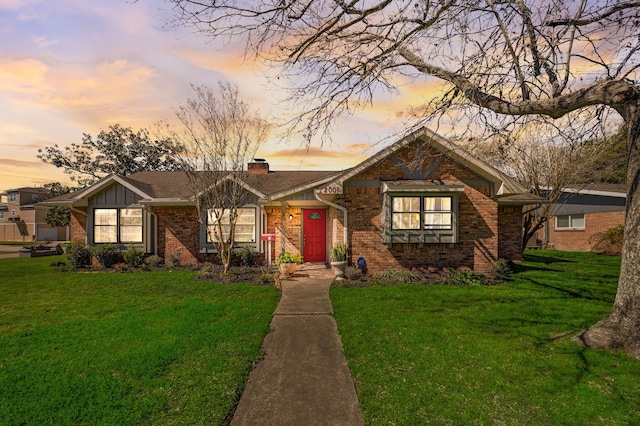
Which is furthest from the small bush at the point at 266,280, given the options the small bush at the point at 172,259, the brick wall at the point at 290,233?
the small bush at the point at 172,259

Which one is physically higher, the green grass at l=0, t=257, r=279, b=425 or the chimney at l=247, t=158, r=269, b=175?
the chimney at l=247, t=158, r=269, b=175

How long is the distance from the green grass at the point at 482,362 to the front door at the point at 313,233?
221 inches

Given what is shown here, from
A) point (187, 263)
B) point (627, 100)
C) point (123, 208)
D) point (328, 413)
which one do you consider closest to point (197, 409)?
point (328, 413)

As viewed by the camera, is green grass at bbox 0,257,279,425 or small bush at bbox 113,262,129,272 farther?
small bush at bbox 113,262,129,272

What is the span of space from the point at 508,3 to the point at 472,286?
8018 millimetres

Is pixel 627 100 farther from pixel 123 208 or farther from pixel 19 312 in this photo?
pixel 123 208

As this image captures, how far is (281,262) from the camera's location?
12125mm

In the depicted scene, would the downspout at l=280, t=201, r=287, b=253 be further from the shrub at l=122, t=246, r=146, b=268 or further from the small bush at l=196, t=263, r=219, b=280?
the shrub at l=122, t=246, r=146, b=268

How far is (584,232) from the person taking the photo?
2220 centimetres

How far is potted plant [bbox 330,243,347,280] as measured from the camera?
10930mm

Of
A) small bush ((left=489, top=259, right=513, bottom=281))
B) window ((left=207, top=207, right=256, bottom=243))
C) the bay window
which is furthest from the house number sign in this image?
small bush ((left=489, top=259, right=513, bottom=281))

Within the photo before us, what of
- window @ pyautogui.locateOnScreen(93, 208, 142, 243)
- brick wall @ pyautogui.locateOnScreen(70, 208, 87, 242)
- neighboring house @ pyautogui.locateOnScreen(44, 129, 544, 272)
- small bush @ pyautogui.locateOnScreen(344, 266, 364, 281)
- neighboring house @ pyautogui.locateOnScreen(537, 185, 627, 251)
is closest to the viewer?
small bush @ pyautogui.locateOnScreen(344, 266, 364, 281)

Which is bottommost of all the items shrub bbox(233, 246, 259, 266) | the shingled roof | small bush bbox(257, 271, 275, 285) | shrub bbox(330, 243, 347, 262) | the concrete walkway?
the concrete walkway

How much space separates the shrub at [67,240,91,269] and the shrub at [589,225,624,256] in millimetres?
28910
